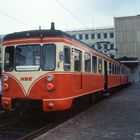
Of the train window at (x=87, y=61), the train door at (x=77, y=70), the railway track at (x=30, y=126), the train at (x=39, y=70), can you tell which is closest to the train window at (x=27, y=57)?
the train at (x=39, y=70)

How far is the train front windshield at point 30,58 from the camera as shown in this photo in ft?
38.2

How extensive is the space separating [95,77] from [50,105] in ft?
19.7

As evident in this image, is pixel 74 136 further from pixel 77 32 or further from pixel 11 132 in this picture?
pixel 77 32

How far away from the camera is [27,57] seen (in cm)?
1195

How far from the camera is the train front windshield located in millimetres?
11648

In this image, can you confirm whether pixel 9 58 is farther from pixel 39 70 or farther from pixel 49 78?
pixel 49 78

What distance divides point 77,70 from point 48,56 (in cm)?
183

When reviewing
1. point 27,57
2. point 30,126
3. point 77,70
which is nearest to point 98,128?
point 30,126

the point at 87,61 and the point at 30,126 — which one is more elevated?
the point at 87,61

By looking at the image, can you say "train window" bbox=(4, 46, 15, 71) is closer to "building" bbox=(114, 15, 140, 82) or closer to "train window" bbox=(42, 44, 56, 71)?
"train window" bbox=(42, 44, 56, 71)

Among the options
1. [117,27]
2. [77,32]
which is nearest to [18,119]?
[117,27]

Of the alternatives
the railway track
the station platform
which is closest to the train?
the railway track

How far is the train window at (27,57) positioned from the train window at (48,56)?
21cm

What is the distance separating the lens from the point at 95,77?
1694 centimetres
